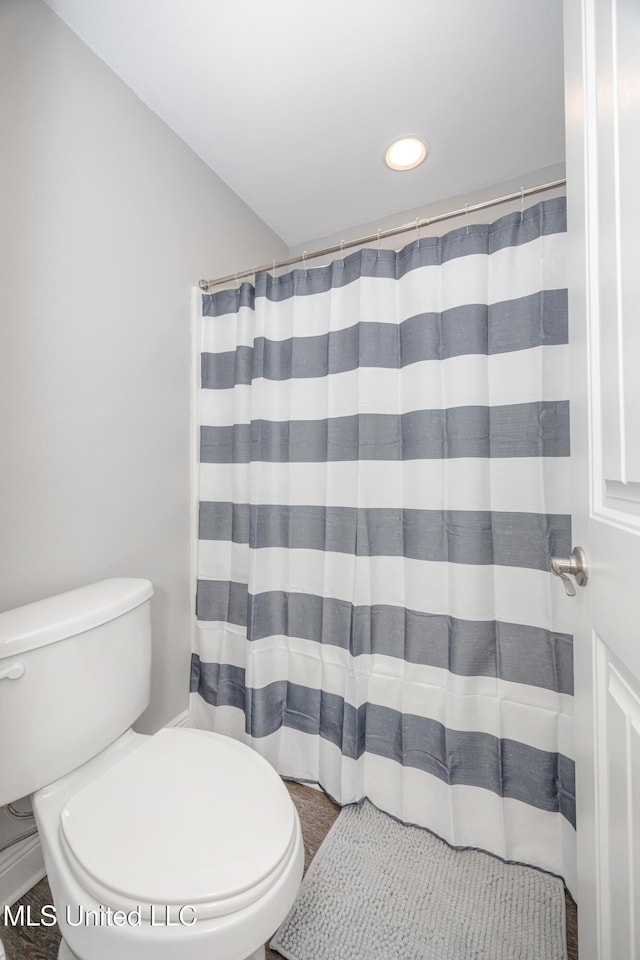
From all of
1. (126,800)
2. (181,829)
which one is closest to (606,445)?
(181,829)

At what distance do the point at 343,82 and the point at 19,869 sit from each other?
94.3 inches

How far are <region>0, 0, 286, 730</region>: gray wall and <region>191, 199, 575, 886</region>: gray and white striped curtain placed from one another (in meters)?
0.16

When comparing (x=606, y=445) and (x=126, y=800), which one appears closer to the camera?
(x=606, y=445)

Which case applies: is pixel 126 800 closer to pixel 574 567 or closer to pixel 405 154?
pixel 574 567

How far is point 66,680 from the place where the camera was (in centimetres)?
89

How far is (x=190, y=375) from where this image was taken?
1.55m

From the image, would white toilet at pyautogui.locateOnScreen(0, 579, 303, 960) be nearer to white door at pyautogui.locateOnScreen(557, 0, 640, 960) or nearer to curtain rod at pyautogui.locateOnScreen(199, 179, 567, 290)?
white door at pyautogui.locateOnScreen(557, 0, 640, 960)

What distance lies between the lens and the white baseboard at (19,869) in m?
0.99

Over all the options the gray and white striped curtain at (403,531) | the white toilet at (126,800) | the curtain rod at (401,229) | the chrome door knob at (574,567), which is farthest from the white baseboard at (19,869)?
the curtain rod at (401,229)

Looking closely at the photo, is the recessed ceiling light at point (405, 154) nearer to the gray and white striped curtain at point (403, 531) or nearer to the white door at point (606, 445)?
the gray and white striped curtain at point (403, 531)

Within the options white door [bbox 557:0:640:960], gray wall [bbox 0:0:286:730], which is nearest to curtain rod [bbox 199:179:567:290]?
gray wall [bbox 0:0:286:730]

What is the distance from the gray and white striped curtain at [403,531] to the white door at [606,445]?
1.31 ft

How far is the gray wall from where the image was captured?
1.01 meters

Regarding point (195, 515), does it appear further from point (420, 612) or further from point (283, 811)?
point (283, 811)
